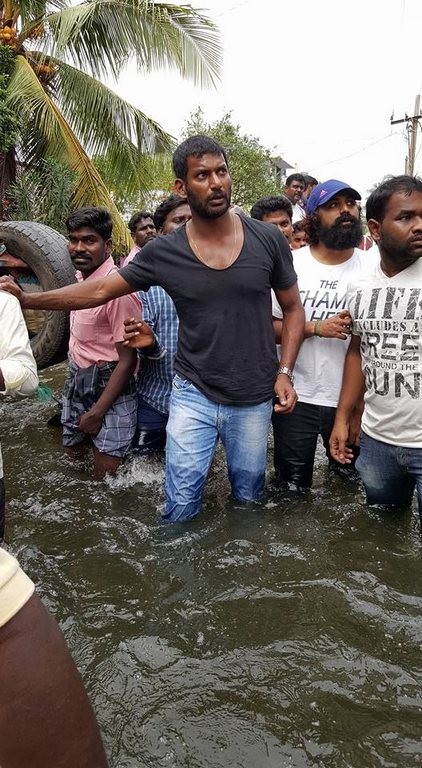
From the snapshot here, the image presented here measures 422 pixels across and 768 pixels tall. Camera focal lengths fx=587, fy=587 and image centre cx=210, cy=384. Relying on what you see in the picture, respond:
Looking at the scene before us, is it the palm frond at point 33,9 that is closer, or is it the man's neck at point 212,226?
the man's neck at point 212,226

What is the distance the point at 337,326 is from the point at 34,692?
226 centimetres

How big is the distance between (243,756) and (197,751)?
150 mm

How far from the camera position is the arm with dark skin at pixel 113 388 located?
3635 mm

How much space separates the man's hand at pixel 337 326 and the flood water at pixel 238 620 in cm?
104

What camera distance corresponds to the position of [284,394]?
3.02 metres

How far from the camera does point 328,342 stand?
3.28 meters

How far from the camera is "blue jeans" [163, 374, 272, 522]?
2.99 m

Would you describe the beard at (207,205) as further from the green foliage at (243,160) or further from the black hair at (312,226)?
the green foliage at (243,160)

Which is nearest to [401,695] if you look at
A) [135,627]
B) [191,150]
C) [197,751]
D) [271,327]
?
[197,751]

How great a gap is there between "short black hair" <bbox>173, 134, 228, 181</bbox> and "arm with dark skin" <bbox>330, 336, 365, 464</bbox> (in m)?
1.16

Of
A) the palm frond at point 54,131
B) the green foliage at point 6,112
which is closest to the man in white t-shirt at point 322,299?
the green foliage at point 6,112

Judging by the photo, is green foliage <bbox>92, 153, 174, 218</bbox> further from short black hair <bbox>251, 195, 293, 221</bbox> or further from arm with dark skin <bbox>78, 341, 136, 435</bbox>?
arm with dark skin <bbox>78, 341, 136, 435</bbox>

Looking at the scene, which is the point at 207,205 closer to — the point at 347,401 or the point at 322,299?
the point at 322,299

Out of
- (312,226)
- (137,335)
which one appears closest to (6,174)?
(137,335)
